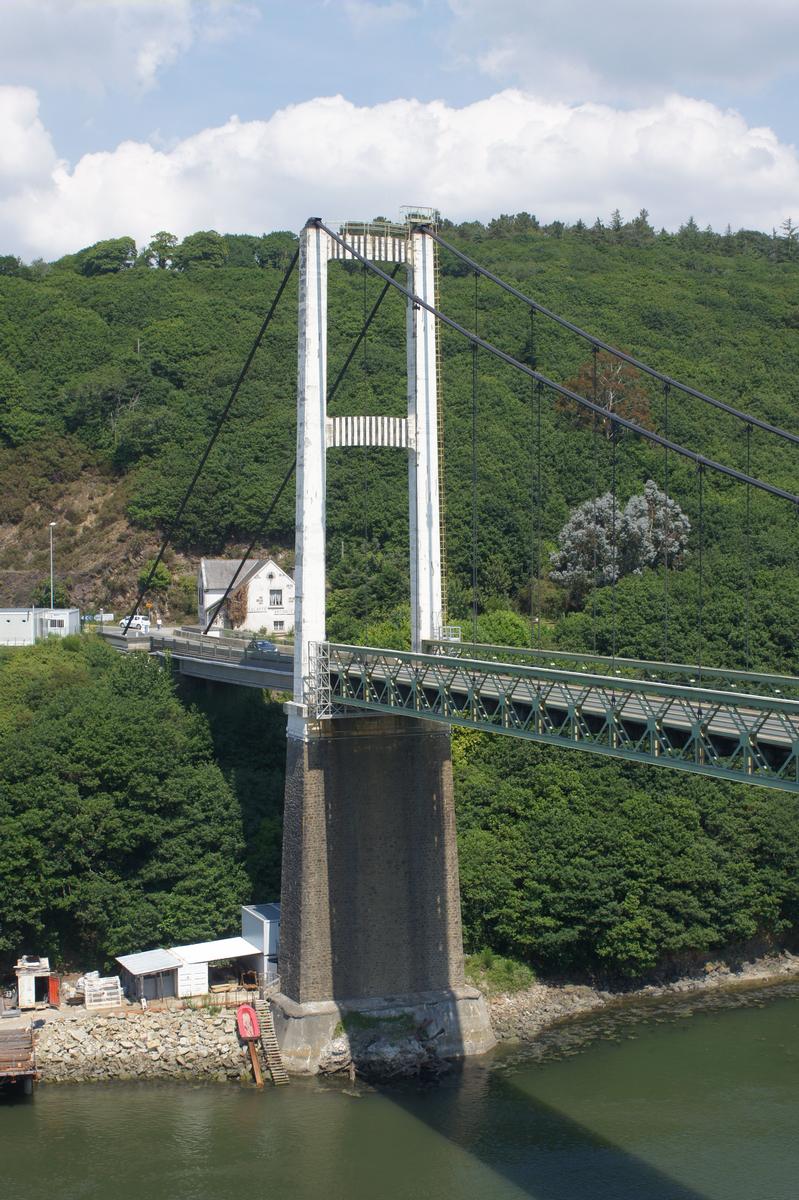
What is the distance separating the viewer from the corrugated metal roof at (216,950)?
29625 millimetres

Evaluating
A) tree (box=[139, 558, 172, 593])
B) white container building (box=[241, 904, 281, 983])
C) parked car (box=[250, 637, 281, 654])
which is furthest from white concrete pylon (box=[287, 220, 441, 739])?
tree (box=[139, 558, 172, 593])

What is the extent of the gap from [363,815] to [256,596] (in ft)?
78.6

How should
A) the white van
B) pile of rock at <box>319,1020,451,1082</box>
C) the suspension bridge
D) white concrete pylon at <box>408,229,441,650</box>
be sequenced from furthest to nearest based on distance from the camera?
the white van → white concrete pylon at <box>408,229,441,650</box> → the suspension bridge → pile of rock at <box>319,1020,451,1082</box>

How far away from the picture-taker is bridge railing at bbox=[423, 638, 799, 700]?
21.5 metres

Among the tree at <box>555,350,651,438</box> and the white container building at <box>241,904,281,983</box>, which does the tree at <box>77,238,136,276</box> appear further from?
the white container building at <box>241,904,281,983</box>

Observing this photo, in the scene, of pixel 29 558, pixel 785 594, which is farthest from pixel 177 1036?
pixel 29 558

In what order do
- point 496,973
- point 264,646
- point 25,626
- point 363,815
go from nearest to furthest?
point 363,815 < point 496,973 < point 264,646 < point 25,626

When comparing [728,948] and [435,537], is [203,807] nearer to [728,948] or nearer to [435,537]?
[435,537]

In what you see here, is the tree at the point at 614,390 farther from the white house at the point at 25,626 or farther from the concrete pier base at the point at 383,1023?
the concrete pier base at the point at 383,1023

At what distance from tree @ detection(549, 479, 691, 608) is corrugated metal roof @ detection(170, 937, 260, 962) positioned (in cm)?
2178

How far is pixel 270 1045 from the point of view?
27.2 m

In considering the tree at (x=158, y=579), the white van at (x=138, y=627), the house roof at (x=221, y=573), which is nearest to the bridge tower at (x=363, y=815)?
the white van at (x=138, y=627)

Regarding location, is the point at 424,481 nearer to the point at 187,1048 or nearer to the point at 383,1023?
the point at 383,1023

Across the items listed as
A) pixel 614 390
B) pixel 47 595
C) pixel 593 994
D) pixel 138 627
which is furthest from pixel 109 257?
pixel 593 994
